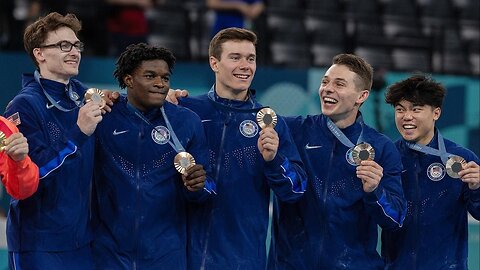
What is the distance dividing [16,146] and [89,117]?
45 centimetres

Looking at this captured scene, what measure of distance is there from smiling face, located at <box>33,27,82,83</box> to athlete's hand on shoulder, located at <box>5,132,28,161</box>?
685mm

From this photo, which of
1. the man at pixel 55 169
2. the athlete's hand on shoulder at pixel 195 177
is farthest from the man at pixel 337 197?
the man at pixel 55 169

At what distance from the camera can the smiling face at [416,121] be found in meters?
7.17

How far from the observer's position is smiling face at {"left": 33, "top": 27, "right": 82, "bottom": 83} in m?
6.51

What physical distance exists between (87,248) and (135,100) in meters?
0.88

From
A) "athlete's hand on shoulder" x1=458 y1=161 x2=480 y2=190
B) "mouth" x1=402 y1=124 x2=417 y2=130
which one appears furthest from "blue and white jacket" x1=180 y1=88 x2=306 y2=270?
"athlete's hand on shoulder" x1=458 y1=161 x2=480 y2=190

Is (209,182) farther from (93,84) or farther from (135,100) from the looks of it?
(93,84)

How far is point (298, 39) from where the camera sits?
42.6ft

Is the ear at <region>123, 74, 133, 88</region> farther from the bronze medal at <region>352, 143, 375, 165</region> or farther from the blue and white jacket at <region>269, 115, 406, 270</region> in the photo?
the bronze medal at <region>352, 143, 375, 165</region>

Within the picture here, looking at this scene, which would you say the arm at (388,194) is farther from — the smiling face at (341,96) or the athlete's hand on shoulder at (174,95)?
the athlete's hand on shoulder at (174,95)

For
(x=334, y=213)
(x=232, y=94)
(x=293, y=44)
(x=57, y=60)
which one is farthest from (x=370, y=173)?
(x=293, y=44)

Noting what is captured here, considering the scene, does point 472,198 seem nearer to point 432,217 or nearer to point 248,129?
point 432,217

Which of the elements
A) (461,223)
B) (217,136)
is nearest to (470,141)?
(461,223)

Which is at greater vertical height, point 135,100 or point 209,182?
point 135,100
